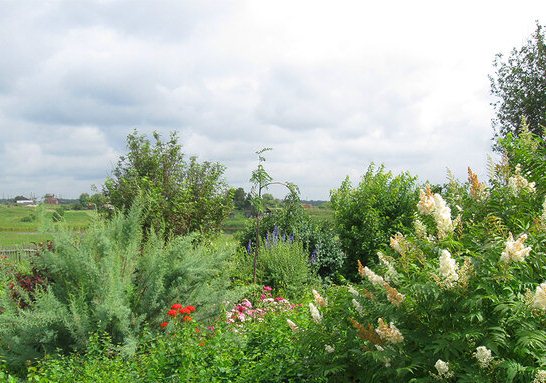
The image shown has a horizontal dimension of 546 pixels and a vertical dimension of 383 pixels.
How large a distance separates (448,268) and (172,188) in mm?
9135

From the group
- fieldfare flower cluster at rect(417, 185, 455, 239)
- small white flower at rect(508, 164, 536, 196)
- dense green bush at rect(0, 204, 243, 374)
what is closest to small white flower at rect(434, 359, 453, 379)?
fieldfare flower cluster at rect(417, 185, 455, 239)

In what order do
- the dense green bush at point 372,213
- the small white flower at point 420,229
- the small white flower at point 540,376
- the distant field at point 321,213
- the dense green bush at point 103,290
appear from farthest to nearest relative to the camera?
the distant field at point 321,213, the dense green bush at point 372,213, the dense green bush at point 103,290, the small white flower at point 420,229, the small white flower at point 540,376

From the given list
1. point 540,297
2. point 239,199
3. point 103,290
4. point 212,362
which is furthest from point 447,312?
point 239,199

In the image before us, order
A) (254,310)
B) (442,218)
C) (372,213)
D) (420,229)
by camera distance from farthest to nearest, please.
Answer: (372,213), (254,310), (420,229), (442,218)

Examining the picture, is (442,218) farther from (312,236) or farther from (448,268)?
(312,236)

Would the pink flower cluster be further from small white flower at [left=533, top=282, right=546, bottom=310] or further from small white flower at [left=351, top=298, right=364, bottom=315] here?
small white flower at [left=533, top=282, right=546, bottom=310]

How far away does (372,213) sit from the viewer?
443 inches

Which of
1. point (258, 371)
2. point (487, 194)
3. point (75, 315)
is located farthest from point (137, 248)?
point (487, 194)

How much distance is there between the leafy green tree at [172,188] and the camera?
1100 centimetres

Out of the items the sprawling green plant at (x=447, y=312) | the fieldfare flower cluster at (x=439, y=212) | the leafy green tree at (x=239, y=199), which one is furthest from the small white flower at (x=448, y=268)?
the leafy green tree at (x=239, y=199)

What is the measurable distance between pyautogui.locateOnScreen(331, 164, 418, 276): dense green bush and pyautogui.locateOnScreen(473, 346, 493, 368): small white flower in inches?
Answer: 318

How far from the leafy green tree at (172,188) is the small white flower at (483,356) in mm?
8275

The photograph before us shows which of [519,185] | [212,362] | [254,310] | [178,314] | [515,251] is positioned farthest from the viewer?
[254,310]

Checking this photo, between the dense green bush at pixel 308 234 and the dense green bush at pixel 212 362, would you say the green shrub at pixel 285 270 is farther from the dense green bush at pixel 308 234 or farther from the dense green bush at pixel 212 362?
the dense green bush at pixel 212 362
